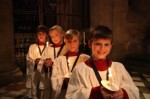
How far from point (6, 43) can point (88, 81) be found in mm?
5879

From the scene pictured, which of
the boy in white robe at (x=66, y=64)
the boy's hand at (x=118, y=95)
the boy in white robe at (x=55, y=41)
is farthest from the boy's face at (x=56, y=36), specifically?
the boy's hand at (x=118, y=95)

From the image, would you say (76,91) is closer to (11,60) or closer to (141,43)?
(11,60)

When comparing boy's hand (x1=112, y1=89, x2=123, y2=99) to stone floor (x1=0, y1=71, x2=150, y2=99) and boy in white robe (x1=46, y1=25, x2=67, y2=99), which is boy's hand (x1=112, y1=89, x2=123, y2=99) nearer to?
boy in white robe (x1=46, y1=25, x2=67, y2=99)

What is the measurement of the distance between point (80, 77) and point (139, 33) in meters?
9.80

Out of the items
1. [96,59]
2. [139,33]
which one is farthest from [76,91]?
[139,33]

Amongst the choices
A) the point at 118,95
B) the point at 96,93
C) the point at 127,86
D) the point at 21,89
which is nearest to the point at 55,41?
the point at 127,86

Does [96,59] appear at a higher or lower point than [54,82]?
higher

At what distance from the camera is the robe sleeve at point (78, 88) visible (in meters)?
2.23

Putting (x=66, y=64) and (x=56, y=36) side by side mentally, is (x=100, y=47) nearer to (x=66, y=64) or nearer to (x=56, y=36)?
(x=66, y=64)

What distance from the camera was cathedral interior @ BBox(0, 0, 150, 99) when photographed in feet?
25.2

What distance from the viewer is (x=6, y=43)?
306 inches

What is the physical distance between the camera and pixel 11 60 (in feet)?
26.0

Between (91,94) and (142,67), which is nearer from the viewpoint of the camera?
(91,94)

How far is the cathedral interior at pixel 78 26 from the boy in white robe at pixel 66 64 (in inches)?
134
